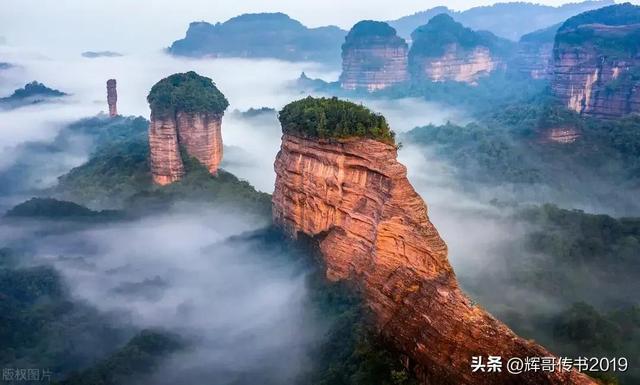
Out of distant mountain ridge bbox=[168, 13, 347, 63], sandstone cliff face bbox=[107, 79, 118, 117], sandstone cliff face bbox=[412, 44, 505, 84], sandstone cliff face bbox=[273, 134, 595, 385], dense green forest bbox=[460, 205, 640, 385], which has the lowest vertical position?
dense green forest bbox=[460, 205, 640, 385]

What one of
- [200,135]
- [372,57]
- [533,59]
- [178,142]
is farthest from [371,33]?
[178,142]

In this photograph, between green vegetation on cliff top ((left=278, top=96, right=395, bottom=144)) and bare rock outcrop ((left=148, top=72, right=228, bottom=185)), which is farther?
bare rock outcrop ((left=148, top=72, right=228, bottom=185))

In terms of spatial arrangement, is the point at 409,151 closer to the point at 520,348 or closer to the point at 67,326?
the point at 67,326

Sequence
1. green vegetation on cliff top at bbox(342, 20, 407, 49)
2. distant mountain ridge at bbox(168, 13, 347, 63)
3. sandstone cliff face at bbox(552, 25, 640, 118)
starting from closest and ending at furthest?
sandstone cliff face at bbox(552, 25, 640, 118) → green vegetation on cliff top at bbox(342, 20, 407, 49) → distant mountain ridge at bbox(168, 13, 347, 63)

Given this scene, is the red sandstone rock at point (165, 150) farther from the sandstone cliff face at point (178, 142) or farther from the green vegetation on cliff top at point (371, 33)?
the green vegetation on cliff top at point (371, 33)

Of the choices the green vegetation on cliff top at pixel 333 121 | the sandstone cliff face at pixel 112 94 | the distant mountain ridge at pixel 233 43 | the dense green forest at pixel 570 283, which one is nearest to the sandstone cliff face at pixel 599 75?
the dense green forest at pixel 570 283

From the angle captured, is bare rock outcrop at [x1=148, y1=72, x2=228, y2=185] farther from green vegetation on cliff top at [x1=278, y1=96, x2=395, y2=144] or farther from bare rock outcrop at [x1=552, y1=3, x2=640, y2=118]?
bare rock outcrop at [x1=552, y1=3, x2=640, y2=118]

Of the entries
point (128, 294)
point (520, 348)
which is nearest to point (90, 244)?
point (128, 294)

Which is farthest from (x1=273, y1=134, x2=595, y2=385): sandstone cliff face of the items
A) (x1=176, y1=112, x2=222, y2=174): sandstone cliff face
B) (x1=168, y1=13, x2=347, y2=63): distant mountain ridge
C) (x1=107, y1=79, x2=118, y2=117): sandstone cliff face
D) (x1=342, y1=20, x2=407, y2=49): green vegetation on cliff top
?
(x1=168, y1=13, x2=347, y2=63): distant mountain ridge

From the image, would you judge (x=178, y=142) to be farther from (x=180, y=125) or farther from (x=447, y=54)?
(x=447, y=54)
